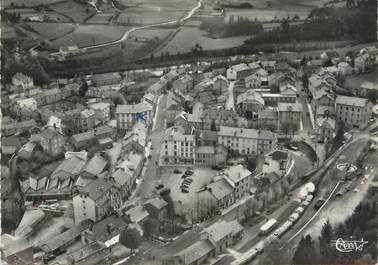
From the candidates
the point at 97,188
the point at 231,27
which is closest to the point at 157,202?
the point at 97,188

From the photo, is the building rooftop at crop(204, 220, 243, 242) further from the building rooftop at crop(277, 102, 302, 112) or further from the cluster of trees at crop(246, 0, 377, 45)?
the cluster of trees at crop(246, 0, 377, 45)

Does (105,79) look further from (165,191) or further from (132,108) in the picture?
(165,191)

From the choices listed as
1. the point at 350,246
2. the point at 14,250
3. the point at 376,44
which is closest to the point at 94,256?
the point at 14,250

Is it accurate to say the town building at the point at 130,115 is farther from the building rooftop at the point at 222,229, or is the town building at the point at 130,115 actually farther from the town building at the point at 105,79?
the building rooftop at the point at 222,229

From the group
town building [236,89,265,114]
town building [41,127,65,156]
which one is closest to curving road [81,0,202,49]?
town building [236,89,265,114]

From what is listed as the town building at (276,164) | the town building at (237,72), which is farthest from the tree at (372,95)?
the town building at (276,164)

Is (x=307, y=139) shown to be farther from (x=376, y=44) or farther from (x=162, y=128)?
(x=376, y=44)

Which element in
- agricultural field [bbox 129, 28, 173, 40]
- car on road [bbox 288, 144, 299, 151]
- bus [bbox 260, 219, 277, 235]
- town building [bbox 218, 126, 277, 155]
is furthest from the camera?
agricultural field [bbox 129, 28, 173, 40]
